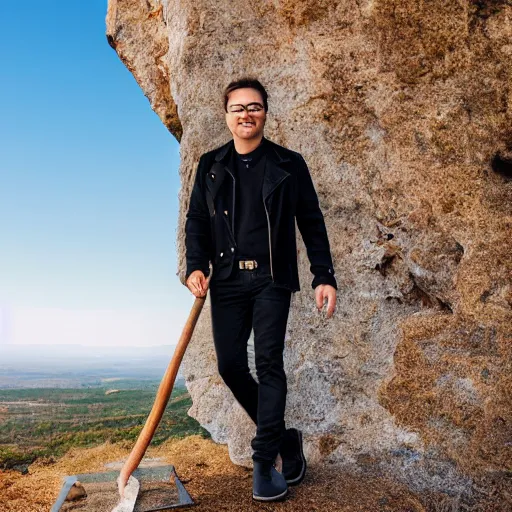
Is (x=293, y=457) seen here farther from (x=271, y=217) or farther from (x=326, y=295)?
(x=271, y=217)

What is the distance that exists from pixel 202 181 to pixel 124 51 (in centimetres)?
312

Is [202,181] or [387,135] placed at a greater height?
[387,135]

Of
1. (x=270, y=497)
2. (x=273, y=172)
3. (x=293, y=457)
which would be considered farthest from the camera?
(x=293, y=457)

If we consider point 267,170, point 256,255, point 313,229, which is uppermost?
point 267,170

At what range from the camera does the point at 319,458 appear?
4188 millimetres

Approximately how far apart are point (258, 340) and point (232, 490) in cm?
103

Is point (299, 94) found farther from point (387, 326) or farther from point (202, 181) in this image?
point (387, 326)

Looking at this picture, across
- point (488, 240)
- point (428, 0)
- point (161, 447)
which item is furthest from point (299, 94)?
point (161, 447)

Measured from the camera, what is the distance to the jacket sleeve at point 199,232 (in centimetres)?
361

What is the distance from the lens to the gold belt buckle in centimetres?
350

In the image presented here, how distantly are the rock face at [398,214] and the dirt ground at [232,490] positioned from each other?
177 mm

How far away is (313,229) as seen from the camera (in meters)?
3.70

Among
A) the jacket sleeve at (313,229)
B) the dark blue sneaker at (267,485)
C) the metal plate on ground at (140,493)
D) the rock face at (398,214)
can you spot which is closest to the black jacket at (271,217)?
the jacket sleeve at (313,229)

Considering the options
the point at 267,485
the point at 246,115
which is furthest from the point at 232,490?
the point at 246,115
